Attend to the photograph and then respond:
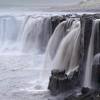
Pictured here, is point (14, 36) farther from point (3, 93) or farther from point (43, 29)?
point (3, 93)

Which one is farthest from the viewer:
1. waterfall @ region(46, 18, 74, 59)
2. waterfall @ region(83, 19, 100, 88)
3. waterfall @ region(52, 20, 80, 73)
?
waterfall @ region(46, 18, 74, 59)

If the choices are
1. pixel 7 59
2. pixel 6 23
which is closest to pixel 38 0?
pixel 6 23

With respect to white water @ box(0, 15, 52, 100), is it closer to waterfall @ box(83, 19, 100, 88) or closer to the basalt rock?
the basalt rock

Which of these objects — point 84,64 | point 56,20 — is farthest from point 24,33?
point 84,64

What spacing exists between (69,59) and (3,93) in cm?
382

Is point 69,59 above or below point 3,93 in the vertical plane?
above

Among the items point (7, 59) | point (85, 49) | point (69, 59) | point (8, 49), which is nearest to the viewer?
point (85, 49)

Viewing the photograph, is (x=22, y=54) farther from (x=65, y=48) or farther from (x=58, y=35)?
(x=65, y=48)

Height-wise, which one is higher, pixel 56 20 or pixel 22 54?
pixel 56 20

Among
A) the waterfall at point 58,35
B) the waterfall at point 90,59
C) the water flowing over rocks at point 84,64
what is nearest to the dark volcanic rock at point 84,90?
the water flowing over rocks at point 84,64

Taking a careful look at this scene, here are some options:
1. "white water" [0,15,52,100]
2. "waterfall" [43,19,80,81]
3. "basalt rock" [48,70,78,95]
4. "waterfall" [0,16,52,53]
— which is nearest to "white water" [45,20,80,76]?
"waterfall" [43,19,80,81]

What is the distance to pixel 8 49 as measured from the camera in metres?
32.0

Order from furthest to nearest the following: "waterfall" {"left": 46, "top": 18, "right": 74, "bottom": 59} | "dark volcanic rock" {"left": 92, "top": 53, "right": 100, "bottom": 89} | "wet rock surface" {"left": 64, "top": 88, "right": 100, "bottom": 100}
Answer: "waterfall" {"left": 46, "top": 18, "right": 74, "bottom": 59} < "dark volcanic rock" {"left": 92, "top": 53, "right": 100, "bottom": 89} < "wet rock surface" {"left": 64, "top": 88, "right": 100, "bottom": 100}

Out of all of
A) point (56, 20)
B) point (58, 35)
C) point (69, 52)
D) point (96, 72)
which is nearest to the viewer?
point (96, 72)
